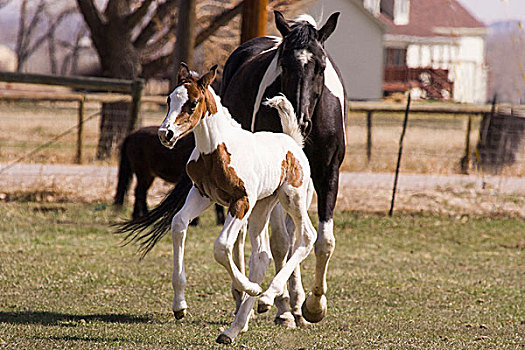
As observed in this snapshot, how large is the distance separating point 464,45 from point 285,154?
97.0 ft

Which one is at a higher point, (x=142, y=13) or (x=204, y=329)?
(x=142, y=13)

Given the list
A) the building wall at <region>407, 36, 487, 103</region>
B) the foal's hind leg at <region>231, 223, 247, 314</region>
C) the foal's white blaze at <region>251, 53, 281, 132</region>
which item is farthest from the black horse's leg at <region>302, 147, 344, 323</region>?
the building wall at <region>407, 36, 487, 103</region>

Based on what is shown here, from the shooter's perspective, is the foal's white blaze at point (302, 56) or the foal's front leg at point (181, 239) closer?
the foal's front leg at point (181, 239)

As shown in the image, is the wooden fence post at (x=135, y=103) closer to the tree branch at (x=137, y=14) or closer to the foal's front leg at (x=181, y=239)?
the tree branch at (x=137, y=14)

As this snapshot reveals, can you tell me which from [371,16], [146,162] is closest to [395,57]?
[371,16]

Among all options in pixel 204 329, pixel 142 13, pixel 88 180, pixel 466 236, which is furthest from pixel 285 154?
pixel 142 13

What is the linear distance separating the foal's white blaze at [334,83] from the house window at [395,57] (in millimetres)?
31405

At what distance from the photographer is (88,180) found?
12641mm

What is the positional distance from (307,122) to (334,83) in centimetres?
83

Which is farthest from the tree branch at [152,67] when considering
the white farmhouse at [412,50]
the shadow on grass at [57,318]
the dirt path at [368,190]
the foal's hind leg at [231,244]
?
the foal's hind leg at [231,244]

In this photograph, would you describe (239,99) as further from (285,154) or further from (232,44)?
(232,44)

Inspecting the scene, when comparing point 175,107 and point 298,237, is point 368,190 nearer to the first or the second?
point 298,237

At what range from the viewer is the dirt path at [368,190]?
482 inches

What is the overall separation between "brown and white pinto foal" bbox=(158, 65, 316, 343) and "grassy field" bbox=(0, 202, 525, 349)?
19.6 inches
